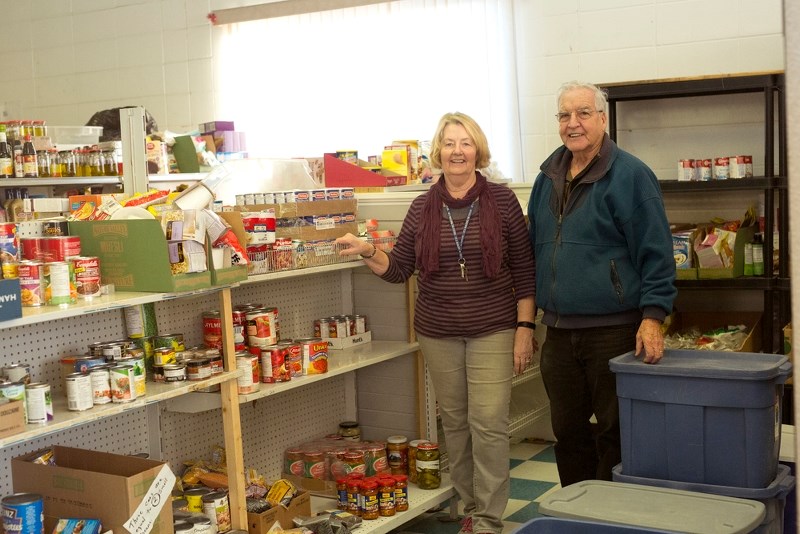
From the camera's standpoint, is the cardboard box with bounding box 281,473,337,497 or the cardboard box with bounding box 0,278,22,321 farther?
the cardboard box with bounding box 281,473,337,497

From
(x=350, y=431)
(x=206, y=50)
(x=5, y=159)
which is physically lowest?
(x=350, y=431)

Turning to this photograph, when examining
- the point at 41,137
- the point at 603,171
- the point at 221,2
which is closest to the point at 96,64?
the point at 221,2

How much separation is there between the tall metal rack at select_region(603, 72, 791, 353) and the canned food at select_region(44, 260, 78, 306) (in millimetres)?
3184

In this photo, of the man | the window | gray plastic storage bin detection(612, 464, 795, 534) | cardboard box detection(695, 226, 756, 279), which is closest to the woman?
the man

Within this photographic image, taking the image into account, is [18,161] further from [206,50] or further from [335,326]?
[335,326]

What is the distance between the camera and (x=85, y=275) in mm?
2895

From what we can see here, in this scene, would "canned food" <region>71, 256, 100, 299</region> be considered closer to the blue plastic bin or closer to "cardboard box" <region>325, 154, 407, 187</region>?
the blue plastic bin

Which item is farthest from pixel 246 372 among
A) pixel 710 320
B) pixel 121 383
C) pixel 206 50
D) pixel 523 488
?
pixel 206 50

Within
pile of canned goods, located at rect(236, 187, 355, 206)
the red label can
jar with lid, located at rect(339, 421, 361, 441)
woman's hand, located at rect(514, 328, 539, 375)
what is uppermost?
pile of canned goods, located at rect(236, 187, 355, 206)

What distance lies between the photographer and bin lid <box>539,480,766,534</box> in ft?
7.26

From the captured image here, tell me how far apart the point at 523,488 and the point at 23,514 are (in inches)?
102

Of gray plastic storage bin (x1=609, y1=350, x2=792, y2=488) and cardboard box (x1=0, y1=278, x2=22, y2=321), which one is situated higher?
cardboard box (x1=0, y1=278, x2=22, y2=321)

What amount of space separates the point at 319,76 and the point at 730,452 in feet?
15.4

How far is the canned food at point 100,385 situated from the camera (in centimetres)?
282
